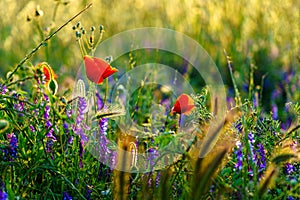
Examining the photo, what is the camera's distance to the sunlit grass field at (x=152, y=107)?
142cm

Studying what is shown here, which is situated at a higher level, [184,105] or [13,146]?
[184,105]

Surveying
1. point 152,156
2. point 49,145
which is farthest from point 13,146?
point 152,156

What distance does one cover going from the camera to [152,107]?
2287 millimetres

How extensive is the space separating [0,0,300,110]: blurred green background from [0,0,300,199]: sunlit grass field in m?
0.01

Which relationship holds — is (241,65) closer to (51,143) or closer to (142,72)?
(142,72)

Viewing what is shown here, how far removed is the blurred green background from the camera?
355cm

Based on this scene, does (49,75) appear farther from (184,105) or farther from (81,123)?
(184,105)

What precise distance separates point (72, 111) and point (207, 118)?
42 centimetres

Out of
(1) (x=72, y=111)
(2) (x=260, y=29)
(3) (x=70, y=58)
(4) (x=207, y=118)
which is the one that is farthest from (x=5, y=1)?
(4) (x=207, y=118)

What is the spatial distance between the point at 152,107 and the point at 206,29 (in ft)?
6.12

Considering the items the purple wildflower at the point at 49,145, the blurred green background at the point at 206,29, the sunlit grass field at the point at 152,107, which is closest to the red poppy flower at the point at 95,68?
the sunlit grass field at the point at 152,107

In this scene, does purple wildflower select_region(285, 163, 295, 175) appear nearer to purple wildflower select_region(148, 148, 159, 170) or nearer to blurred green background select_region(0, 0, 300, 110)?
purple wildflower select_region(148, 148, 159, 170)

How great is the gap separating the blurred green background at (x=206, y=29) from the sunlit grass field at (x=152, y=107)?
0.4 inches

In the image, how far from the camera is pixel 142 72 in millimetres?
3033
